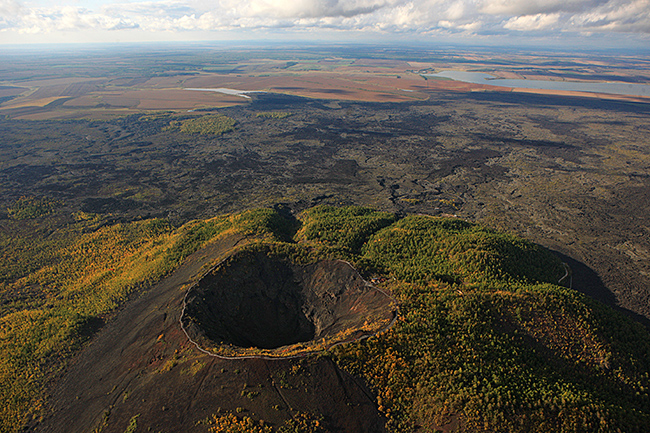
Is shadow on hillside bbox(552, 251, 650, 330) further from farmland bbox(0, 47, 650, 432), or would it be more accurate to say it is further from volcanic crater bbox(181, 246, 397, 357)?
volcanic crater bbox(181, 246, 397, 357)

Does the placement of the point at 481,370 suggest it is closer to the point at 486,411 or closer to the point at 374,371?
the point at 486,411

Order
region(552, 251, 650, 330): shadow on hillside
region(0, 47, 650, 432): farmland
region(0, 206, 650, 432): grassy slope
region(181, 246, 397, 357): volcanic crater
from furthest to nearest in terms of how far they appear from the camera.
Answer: region(552, 251, 650, 330): shadow on hillside
region(181, 246, 397, 357): volcanic crater
region(0, 47, 650, 432): farmland
region(0, 206, 650, 432): grassy slope

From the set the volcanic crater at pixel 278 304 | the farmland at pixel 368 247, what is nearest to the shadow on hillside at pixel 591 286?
the farmland at pixel 368 247

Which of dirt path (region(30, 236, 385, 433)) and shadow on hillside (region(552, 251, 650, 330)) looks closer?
dirt path (region(30, 236, 385, 433))

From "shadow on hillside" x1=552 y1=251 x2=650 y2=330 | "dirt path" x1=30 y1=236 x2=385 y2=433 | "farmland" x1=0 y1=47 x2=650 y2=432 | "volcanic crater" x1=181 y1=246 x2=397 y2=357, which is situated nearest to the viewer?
"dirt path" x1=30 y1=236 x2=385 y2=433

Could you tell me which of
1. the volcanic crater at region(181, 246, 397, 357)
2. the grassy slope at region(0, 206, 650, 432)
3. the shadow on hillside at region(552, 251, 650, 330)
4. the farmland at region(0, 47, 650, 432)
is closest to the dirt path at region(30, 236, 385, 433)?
the farmland at region(0, 47, 650, 432)

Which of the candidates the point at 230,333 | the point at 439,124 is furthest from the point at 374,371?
the point at 439,124
